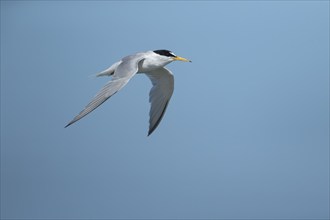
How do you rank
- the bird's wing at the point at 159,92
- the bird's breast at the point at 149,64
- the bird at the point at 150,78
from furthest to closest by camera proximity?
1. the bird's wing at the point at 159,92
2. the bird's breast at the point at 149,64
3. the bird at the point at 150,78

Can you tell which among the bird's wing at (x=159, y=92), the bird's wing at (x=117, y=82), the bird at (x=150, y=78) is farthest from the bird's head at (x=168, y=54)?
the bird's wing at (x=159, y=92)

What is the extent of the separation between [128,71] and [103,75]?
0.85 metres

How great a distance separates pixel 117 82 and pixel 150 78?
5.94 feet

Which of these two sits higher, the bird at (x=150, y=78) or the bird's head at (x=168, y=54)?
the bird's head at (x=168, y=54)

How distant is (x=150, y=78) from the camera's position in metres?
7.57

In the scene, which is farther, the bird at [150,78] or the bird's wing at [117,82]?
the bird at [150,78]

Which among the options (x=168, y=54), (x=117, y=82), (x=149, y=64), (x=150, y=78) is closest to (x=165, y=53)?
(x=168, y=54)

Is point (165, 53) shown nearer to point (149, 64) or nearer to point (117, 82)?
point (149, 64)

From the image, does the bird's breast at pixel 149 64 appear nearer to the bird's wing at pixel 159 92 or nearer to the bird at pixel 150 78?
the bird at pixel 150 78

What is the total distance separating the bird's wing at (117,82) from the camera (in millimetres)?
5270

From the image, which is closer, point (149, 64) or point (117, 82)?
point (117, 82)

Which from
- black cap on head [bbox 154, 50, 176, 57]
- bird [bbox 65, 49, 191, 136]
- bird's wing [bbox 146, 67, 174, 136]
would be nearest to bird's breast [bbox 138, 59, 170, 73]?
bird [bbox 65, 49, 191, 136]

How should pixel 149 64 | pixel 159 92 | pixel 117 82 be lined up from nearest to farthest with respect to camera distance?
1. pixel 117 82
2. pixel 149 64
3. pixel 159 92

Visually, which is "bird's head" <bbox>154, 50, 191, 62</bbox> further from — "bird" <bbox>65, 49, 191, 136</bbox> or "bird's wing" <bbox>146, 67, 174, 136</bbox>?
"bird's wing" <bbox>146, 67, 174, 136</bbox>
